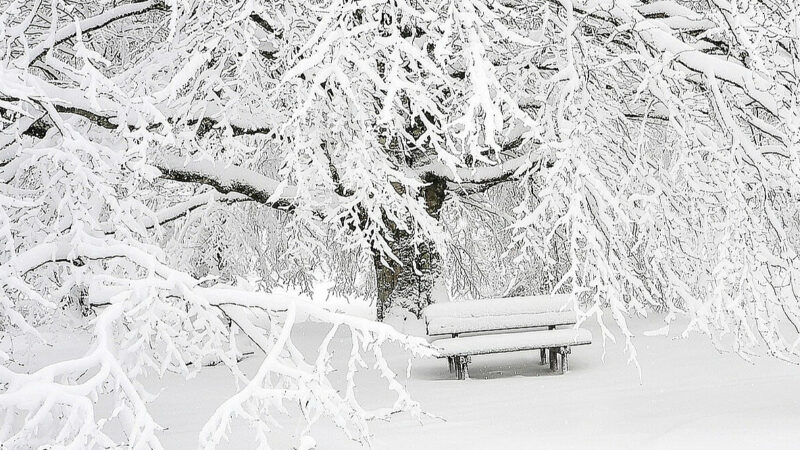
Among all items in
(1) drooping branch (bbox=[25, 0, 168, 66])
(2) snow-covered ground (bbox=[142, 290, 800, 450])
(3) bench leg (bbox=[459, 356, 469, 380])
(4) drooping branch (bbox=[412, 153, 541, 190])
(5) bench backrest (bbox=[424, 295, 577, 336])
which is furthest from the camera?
(4) drooping branch (bbox=[412, 153, 541, 190])

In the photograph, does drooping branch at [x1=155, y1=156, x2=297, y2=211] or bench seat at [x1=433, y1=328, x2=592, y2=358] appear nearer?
drooping branch at [x1=155, y1=156, x2=297, y2=211]

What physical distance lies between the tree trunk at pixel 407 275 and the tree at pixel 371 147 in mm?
887

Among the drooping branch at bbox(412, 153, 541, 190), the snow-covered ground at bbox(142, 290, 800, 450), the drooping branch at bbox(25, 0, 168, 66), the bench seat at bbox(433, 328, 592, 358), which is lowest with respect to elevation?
the snow-covered ground at bbox(142, 290, 800, 450)

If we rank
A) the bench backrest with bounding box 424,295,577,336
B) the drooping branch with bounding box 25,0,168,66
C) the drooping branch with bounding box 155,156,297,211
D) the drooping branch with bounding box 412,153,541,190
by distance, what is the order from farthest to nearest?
1. the drooping branch with bounding box 412,153,541,190
2. the bench backrest with bounding box 424,295,577,336
3. the drooping branch with bounding box 155,156,297,211
4. the drooping branch with bounding box 25,0,168,66

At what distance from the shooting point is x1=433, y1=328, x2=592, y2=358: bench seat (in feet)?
24.4

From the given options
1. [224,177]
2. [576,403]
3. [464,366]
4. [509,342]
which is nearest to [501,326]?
[509,342]

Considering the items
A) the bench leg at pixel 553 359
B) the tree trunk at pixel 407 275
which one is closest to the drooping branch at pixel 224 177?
the tree trunk at pixel 407 275

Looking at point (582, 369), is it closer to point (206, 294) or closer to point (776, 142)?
point (776, 142)

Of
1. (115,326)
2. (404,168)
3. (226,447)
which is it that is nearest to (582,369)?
(404,168)

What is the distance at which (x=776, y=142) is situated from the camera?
605 centimetres

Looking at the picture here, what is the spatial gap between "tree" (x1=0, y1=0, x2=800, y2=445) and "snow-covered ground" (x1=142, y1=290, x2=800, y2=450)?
1.60 ft

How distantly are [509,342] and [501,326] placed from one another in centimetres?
25

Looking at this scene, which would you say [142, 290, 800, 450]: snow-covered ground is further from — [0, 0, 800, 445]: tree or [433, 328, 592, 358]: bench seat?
[0, 0, 800, 445]: tree

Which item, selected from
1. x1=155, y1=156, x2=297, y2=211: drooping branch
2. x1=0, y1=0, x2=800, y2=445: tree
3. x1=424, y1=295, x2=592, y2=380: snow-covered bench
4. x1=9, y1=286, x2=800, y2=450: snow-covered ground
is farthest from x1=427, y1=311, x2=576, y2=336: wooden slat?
x1=155, y1=156, x2=297, y2=211: drooping branch
